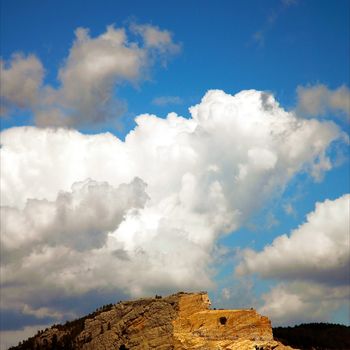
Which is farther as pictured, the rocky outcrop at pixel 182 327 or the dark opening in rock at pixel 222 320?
the dark opening in rock at pixel 222 320

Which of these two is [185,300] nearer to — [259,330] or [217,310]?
[217,310]

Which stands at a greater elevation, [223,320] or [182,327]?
[223,320]

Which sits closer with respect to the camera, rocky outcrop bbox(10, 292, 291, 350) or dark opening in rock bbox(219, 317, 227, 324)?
rocky outcrop bbox(10, 292, 291, 350)

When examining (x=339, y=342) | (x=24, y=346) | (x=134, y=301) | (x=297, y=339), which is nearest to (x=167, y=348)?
(x=134, y=301)

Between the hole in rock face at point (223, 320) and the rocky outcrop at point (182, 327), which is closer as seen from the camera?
the rocky outcrop at point (182, 327)

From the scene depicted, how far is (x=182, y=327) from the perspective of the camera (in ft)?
232

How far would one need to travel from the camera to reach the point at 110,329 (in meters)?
79.3

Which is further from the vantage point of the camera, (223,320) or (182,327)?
(182,327)

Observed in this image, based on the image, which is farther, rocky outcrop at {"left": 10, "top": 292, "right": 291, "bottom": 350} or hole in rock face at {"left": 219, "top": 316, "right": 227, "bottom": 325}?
hole in rock face at {"left": 219, "top": 316, "right": 227, "bottom": 325}

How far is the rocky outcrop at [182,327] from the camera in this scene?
225 ft

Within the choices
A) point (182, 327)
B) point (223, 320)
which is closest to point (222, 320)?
point (223, 320)

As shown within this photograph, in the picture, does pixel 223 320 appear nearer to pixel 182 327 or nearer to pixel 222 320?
pixel 222 320

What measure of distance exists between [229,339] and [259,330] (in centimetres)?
434

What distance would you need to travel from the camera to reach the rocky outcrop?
68625mm
